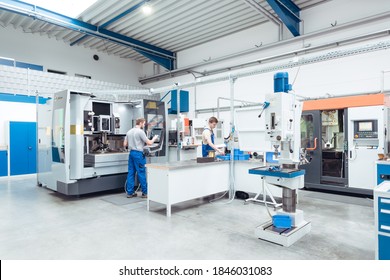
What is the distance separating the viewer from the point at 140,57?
1009cm

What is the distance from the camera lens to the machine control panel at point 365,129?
4520mm

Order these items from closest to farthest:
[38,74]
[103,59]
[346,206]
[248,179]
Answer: [346,206] → [248,179] → [38,74] → [103,59]

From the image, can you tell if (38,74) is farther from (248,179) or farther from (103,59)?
(248,179)

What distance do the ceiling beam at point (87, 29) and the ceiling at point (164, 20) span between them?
0.09m

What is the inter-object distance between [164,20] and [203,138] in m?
3.99

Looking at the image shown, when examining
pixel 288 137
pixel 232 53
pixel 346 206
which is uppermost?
pixel 232 53

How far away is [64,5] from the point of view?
543 centimetres

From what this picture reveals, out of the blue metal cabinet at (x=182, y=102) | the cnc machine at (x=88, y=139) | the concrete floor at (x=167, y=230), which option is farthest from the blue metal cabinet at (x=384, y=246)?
the blue metal cabinet at (x=182, y=102)

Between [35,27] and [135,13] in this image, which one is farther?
[35,27]

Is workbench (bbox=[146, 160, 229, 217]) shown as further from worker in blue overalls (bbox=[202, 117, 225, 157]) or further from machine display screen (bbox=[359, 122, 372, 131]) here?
machine display screen (bbox=[359, 122, 372, 131])

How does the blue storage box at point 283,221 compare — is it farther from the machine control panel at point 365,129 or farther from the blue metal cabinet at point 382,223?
the machine control panel at point 365,129

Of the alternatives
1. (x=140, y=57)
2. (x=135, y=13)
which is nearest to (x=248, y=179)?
(x=135, y=13)

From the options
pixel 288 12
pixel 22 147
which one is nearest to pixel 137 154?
pixel 22 147

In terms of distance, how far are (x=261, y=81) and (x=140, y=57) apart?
5.22 metres
